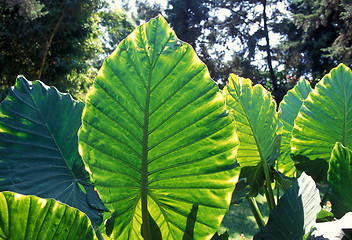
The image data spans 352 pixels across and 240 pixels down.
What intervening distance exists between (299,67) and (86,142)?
1338 centimetres

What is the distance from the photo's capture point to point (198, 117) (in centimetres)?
38

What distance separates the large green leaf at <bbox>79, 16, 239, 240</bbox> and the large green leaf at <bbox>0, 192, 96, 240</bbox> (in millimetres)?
83

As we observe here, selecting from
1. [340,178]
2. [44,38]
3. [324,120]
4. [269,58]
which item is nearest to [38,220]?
[340,178]

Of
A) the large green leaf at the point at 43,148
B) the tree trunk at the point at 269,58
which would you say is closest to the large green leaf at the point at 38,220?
the large green leaf at the point at 43,148

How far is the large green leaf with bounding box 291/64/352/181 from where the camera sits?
65cm

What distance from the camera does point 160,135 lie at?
1.29 ft

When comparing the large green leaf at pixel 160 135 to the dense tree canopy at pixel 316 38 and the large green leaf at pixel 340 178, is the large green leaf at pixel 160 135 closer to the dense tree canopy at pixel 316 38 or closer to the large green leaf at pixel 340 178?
the large green leaf at pixel 340 178

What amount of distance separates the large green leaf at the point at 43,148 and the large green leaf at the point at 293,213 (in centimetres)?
30

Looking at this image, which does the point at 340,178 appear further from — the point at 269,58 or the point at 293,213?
the point at 269,58

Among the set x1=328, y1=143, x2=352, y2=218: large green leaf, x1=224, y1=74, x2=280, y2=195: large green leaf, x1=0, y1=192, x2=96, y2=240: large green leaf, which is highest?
x1=224, y1=74, x2=280, y2=195: large green leaf

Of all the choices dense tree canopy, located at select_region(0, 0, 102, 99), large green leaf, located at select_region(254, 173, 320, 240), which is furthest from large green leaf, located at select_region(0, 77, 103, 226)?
dense tree canopy, located at select_region(0, 0, 102, 99)

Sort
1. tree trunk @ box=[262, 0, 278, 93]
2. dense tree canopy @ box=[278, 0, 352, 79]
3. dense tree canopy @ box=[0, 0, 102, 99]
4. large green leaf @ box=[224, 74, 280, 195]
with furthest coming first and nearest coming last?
tree trunk @ box=[262, 0, 278, 93]
dense tree canopy @ box=[278, 0, 352, 79]
dense tree canopy @ box=[0, 0, 102, 99]
large green leaf @ box=[224, 74, 280, 195]

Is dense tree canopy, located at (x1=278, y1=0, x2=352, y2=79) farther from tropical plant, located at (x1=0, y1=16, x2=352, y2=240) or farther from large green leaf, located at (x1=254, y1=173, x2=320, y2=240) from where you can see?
tropical plant, located at (x1=0, y1=16, x2=352, y2=240)

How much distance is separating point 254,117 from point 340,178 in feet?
0.75
